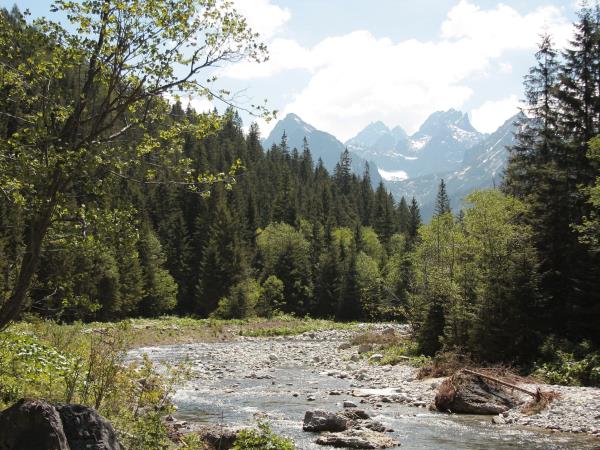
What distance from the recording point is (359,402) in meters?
19.8

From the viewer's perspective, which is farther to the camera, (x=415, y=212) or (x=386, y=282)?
(x=415, y=212)

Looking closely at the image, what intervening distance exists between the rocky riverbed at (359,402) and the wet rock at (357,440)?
40 cm

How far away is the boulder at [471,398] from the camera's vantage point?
17938 millimetres

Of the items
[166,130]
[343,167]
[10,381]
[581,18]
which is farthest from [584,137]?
[343,167]

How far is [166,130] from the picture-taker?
314 inches

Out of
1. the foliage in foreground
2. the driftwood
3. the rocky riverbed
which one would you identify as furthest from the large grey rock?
the driftwood

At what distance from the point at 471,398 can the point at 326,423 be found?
19.9 feet

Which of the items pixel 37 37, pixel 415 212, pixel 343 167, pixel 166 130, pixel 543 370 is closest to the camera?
pixel 37 37

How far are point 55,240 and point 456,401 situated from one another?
1495cm

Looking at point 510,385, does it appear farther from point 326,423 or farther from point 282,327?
point 282,327

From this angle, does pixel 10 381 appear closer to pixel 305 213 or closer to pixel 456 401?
pixel 456 401

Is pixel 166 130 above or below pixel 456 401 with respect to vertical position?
above

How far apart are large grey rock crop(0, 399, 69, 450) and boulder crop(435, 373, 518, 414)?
1493cm

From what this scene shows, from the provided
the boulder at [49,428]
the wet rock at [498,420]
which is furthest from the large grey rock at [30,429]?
the wet rock at [498,420]
